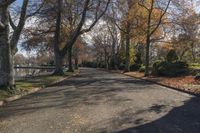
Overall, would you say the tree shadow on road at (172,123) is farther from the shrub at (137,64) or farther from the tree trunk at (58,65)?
the shrub at (137,64)

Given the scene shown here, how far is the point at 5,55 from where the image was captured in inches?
869

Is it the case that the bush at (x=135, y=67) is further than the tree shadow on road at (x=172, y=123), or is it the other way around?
the bush at (x=135, y=67)

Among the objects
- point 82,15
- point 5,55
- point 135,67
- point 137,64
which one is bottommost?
point 135,67

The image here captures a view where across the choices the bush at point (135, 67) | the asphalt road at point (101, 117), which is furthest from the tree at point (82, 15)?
the asphalt road at point (101, 117)

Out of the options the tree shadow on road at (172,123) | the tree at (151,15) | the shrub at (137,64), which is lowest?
the tree shadow on road at (172,123)

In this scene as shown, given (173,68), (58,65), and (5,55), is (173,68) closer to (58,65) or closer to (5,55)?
(58,65)

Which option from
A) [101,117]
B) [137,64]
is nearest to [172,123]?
[101,117]

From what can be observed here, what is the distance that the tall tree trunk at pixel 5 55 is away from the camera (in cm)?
2184

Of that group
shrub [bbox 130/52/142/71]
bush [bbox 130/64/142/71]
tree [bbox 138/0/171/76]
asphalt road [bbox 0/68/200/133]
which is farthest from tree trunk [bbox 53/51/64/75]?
asphalt road [bbox 0/68/200/133]

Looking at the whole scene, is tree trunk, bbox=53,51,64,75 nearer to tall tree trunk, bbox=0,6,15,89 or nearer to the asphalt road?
tall tree trunk, bbox=0,6,15,89

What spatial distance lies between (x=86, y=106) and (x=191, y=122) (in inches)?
194

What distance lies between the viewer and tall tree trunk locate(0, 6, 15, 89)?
21.8 metres

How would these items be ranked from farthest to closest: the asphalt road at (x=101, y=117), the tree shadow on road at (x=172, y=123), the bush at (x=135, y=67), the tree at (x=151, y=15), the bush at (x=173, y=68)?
the bush at (x=135, y=67), the tree at (x=151, y=15), the bush at (x=173, y=68), the asphalt road at (x=101, y=117), the tree shadow on road at (x=172, y=123)

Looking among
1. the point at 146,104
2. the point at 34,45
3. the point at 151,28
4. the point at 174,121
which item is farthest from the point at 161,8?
the point at 174,121
